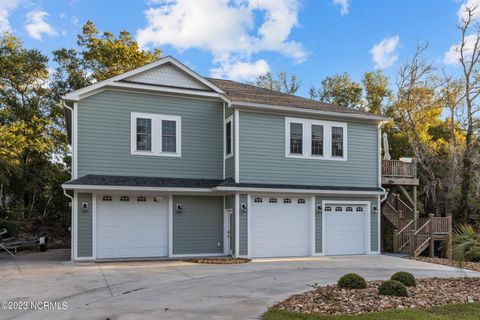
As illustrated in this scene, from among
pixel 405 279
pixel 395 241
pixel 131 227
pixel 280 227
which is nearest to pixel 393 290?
pixel 405 279

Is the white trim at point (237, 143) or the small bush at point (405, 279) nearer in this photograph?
the small bush at point (405, 279)

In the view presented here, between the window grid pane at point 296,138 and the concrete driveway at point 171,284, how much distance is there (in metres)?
4.20

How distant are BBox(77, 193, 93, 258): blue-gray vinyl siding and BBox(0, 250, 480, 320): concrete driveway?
71 centimetres

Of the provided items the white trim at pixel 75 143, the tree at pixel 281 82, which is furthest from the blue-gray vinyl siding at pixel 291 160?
the tree at pixel 281 82

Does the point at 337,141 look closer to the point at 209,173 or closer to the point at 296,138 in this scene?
the point at 296,138

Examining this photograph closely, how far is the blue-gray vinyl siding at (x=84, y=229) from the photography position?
1444 centimetres

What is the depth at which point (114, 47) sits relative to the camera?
2736 cm

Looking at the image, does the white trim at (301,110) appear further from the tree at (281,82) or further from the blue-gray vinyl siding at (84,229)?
the tree at (281,82)

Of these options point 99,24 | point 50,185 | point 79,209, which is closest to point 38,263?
point 79,209

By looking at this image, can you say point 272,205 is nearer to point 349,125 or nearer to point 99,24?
point 349,125

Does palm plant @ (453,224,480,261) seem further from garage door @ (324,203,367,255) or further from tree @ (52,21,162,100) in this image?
tree @ (52,21,162,100)

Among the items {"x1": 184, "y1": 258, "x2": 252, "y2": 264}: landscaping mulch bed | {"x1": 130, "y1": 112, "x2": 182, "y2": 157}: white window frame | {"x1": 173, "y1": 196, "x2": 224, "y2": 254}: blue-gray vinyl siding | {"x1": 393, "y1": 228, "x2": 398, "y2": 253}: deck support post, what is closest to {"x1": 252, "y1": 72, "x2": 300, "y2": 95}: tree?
Answer: {"x1": 393, "y1": 228, "x2": 398, "y2": 253}: deck support post

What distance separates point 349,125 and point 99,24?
18520mm

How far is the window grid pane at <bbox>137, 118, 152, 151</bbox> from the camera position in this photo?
15.7 metres
